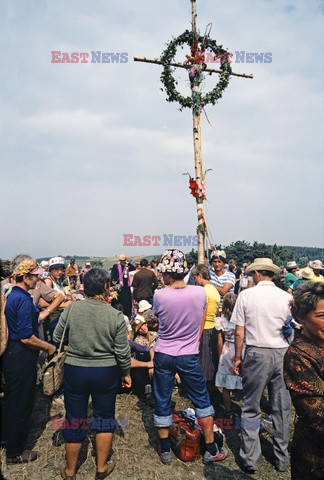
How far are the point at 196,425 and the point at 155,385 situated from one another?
2.61 ft

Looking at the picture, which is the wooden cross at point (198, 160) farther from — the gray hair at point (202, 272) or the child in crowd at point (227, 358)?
the child in crowd at point (227, 358)

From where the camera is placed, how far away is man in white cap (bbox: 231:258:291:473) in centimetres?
360

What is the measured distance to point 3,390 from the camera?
3521mm

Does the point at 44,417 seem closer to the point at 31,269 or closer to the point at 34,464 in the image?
the point at 34,464

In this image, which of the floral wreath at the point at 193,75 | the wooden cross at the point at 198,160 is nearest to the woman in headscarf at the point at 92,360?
the wooden cross at the point at 198,160

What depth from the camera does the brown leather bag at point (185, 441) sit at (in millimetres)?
3744

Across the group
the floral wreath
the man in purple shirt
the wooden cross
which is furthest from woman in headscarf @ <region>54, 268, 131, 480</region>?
the floral wreath

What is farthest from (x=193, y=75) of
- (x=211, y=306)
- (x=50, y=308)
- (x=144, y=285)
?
(x=50, y=308)

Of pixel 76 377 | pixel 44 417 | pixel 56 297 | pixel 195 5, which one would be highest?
pixel 195 5

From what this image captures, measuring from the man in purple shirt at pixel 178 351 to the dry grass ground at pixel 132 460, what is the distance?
0.48ft

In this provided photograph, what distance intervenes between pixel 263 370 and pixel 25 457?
273 cm

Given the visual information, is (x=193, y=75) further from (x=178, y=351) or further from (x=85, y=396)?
(x=85, y=396)

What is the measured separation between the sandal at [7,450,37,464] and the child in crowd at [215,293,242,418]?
2.40 m

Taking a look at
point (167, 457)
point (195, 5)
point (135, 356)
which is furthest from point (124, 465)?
point (195, 5)
